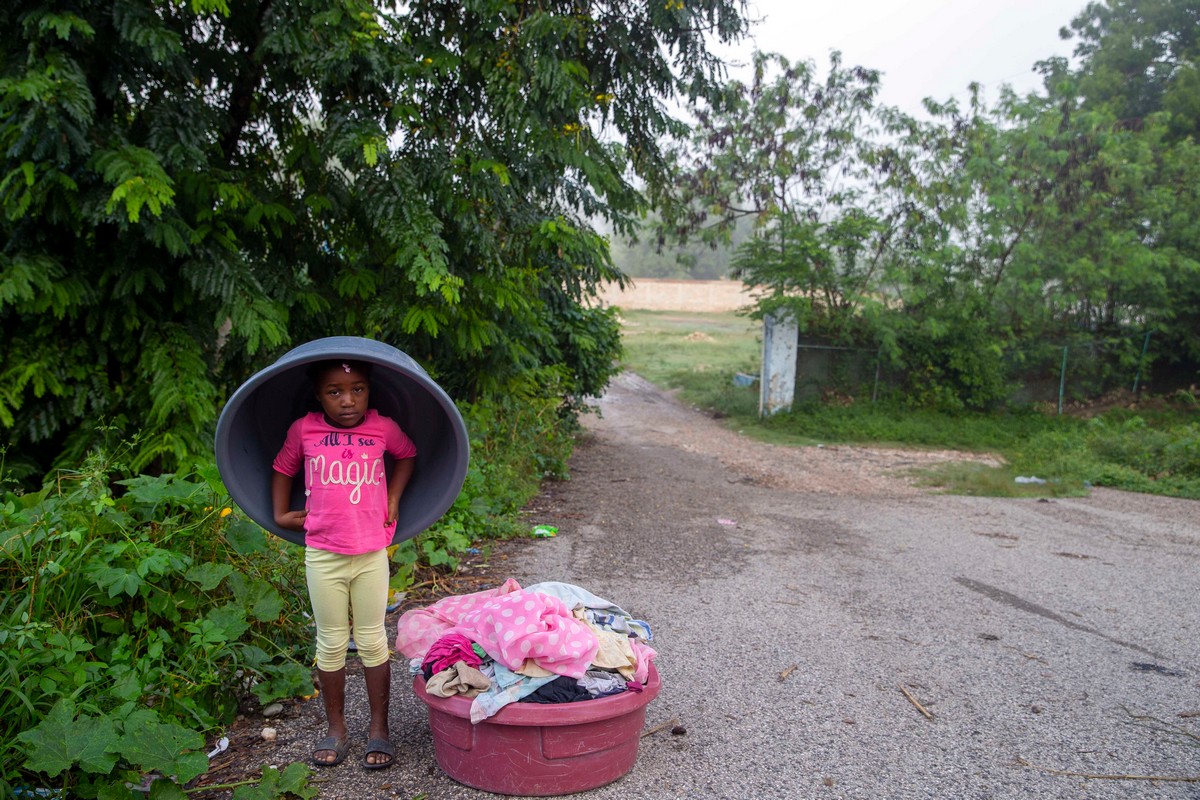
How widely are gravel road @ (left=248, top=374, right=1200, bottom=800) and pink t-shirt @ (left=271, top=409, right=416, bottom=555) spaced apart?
856 millimetres

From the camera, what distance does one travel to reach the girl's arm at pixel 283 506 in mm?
3287

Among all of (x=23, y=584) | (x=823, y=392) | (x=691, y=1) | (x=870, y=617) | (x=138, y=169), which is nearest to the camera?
(x=23, y=584)

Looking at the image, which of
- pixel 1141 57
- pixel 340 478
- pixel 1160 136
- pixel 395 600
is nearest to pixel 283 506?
pixel 340 478

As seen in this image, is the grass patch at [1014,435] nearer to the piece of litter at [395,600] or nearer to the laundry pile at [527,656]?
the piece of litter at [395,600]

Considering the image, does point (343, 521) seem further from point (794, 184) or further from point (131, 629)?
point (794, 184)

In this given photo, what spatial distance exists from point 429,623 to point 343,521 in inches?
27.5

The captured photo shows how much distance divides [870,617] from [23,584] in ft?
14.4

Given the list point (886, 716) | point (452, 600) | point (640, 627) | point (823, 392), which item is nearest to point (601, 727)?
point (640, 627)

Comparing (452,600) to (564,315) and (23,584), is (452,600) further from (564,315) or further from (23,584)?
(564,315)

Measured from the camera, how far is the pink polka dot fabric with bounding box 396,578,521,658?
3.56 metres

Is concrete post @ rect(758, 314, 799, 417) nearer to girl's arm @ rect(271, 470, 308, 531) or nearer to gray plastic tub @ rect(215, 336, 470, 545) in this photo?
gray plastic tub @ rect(215, 336, 470, 545)

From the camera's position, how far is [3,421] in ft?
17.9

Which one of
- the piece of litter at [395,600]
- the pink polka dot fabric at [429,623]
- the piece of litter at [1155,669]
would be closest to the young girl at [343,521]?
the pink polka dot fabric at [429,623]

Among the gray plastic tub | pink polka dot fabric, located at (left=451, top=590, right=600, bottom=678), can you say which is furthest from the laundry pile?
the gray plastic tub
